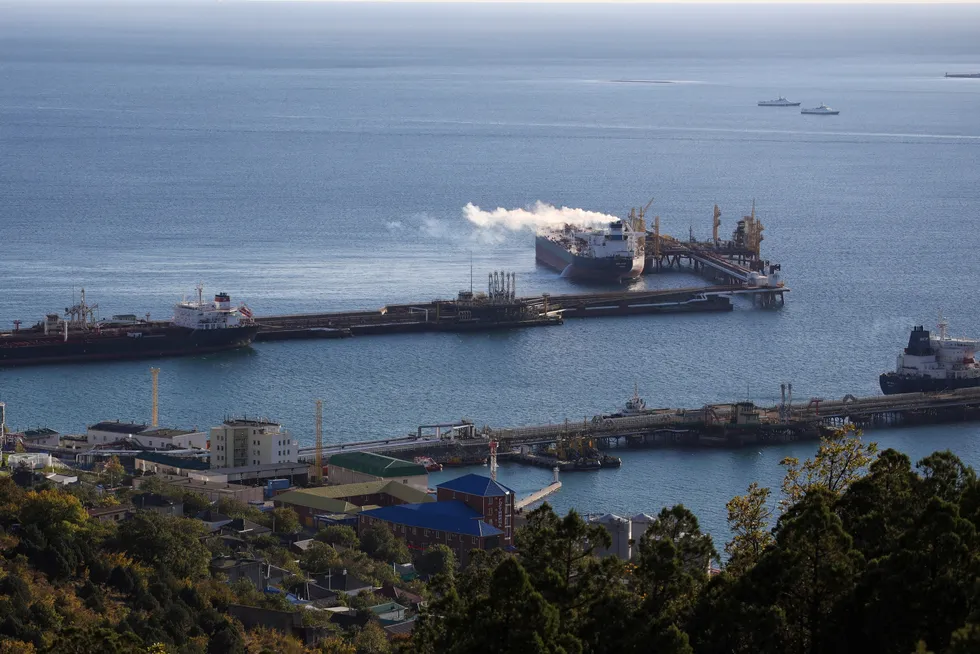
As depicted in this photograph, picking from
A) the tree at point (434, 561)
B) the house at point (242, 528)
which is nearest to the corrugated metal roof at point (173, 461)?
the house at point (242, 528)

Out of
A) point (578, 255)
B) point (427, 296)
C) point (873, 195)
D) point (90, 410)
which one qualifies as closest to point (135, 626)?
point (90, 410)

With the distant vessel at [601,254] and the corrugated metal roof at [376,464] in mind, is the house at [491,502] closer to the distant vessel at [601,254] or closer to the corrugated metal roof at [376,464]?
the corrugated metal roof at [376,464]

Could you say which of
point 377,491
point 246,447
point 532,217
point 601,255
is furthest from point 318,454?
point 532,217

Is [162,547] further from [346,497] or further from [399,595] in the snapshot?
[346,497]

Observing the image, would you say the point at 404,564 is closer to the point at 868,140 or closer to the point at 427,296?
the point at 427,296

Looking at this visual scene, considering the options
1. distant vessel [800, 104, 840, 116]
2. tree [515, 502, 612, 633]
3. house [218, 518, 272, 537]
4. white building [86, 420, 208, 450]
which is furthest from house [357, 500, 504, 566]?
distant vessel [800, 104, 840, 116]

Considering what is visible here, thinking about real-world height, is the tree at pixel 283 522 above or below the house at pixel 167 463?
below
